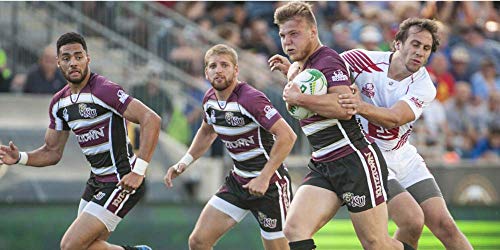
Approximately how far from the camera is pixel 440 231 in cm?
902

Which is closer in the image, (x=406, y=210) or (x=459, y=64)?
(x=406, y=210)

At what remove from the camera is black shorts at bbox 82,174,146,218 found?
29.9 ft

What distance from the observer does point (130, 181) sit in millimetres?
8727

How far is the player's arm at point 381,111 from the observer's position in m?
7.84

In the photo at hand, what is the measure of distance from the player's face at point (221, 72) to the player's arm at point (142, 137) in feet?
Result: 2.24

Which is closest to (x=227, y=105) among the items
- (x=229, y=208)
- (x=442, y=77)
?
(x=229, y=208)

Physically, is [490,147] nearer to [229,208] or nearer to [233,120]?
[229,208]

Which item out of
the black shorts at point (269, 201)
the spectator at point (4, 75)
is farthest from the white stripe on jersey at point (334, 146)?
the spectator at point (4, 75)

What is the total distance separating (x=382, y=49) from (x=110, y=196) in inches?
323

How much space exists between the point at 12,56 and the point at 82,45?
245 inches

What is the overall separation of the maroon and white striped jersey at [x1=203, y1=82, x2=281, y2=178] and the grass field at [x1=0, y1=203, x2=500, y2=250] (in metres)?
3.22

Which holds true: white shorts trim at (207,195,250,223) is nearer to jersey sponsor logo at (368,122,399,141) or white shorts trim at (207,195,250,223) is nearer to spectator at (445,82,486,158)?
jersey sponsor logo at (368,122,399,141)

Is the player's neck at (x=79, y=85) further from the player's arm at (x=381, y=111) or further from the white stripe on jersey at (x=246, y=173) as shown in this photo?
the player's arm at (x=381, y=111)

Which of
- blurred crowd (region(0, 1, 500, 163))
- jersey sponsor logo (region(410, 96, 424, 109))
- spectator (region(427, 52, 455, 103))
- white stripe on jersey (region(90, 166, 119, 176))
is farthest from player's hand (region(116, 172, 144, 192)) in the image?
spectator (region(427, 52, 455, 103))
